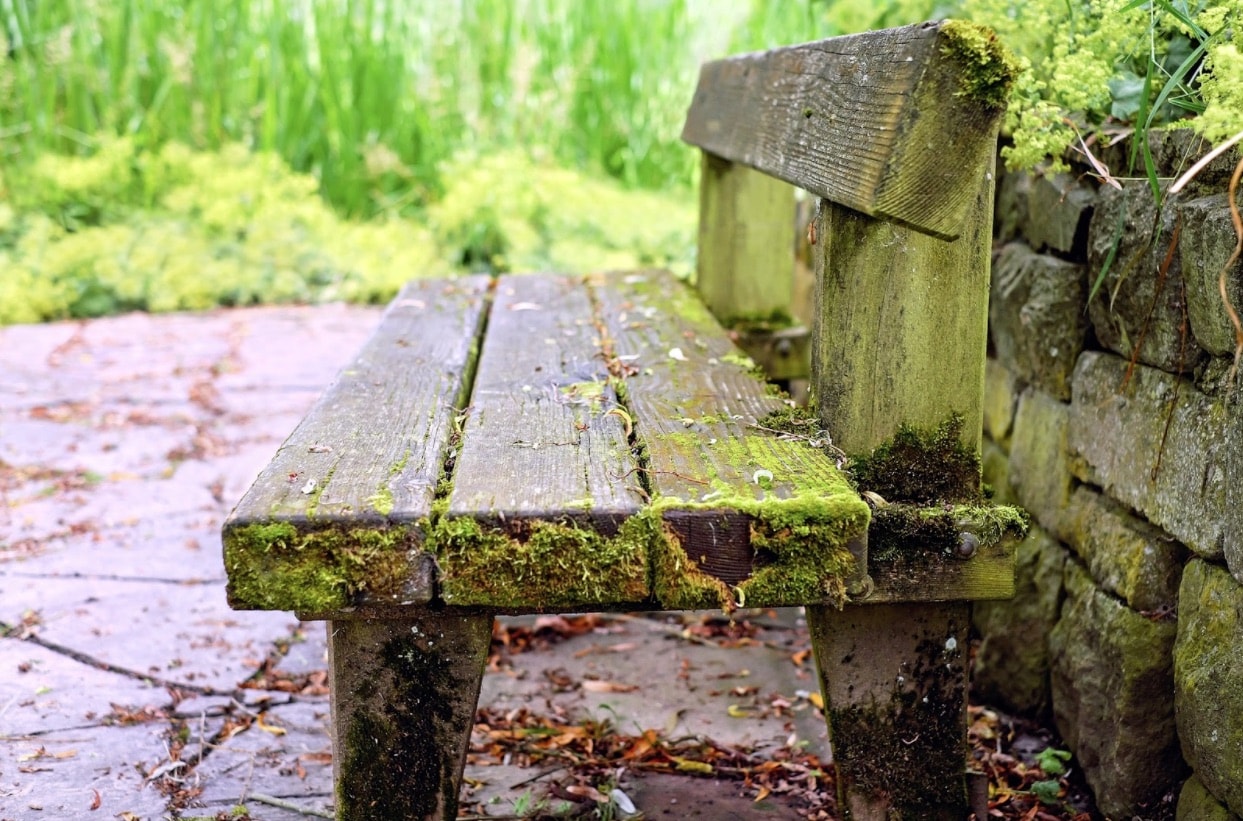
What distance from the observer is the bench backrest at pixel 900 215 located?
1497 mm

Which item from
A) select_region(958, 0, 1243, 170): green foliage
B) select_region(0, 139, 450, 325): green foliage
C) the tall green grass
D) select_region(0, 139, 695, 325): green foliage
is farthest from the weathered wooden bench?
the tall green grass

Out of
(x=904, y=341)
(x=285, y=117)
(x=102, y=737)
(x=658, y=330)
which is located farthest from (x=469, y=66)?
(x=904, y=341)

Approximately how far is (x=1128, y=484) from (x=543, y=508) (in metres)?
1.09

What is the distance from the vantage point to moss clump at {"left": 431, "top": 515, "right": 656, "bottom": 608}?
1479 millimetres

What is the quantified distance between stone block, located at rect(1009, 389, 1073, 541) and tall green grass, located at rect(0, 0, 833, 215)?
156 inches

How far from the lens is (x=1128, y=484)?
2070 millimetres

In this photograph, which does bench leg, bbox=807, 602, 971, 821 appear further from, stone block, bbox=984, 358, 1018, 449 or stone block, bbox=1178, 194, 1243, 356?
stone block, bbox=984, 358, 1018, 449

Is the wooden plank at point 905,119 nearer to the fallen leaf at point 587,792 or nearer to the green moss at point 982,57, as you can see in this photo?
the green moss at point 982,57

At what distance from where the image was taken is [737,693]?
267 cm

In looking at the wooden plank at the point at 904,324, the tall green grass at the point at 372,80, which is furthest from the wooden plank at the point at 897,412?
the tall green grass at the point at 372,80

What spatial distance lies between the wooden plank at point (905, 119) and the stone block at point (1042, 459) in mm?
819

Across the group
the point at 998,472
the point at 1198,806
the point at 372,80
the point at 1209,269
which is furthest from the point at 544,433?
the point at 372,80

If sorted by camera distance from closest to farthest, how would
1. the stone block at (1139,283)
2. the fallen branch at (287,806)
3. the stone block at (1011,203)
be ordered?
the stone block at (1139,283), the fallen branch at (287,806), the stone block at (1011,203)

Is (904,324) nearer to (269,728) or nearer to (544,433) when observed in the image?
(544,433)
